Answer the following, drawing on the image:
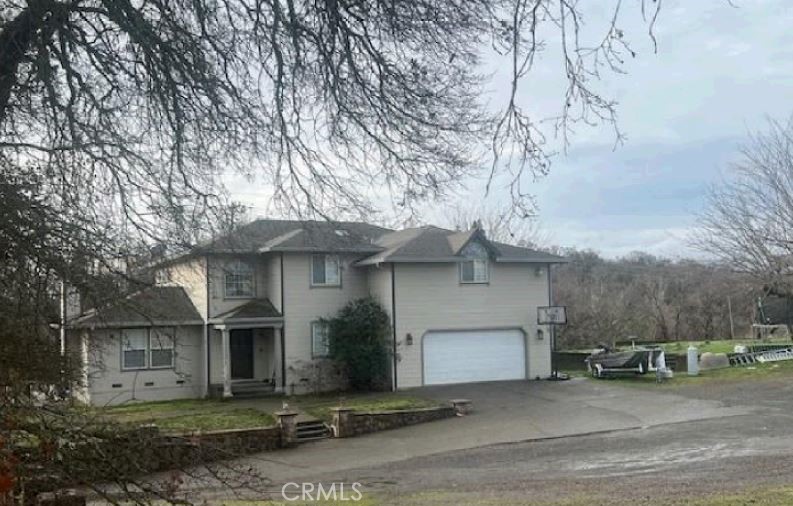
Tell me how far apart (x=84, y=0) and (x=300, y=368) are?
2160 cm

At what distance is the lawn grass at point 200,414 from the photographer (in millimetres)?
20906

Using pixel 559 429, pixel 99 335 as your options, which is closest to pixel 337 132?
pixel 99 335

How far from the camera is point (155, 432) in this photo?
23.4ft

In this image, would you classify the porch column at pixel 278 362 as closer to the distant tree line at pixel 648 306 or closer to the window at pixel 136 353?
the window at pixel 136 353

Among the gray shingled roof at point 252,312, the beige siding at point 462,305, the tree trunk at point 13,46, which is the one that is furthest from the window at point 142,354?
the tree trunk at point 13,46

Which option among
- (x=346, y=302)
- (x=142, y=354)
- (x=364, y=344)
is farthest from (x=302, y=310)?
(x=142, y=354)

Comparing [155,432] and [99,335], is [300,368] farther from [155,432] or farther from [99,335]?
[155,432]

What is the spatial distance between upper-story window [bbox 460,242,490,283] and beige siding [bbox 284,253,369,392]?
414 cm

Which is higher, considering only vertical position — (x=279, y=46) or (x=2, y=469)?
(x=279, y=46)

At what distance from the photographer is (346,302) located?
29750 mm

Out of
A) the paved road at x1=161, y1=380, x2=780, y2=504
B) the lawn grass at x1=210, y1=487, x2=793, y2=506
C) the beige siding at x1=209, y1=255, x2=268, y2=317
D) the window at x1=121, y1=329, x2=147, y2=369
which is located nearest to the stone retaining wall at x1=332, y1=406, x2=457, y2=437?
the paved road at x1=161, y1=380, x2=780, y2=504

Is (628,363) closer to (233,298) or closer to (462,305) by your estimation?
(462,305)

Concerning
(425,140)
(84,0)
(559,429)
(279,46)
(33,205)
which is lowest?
(559,429)

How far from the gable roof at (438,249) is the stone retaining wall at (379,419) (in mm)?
6370
